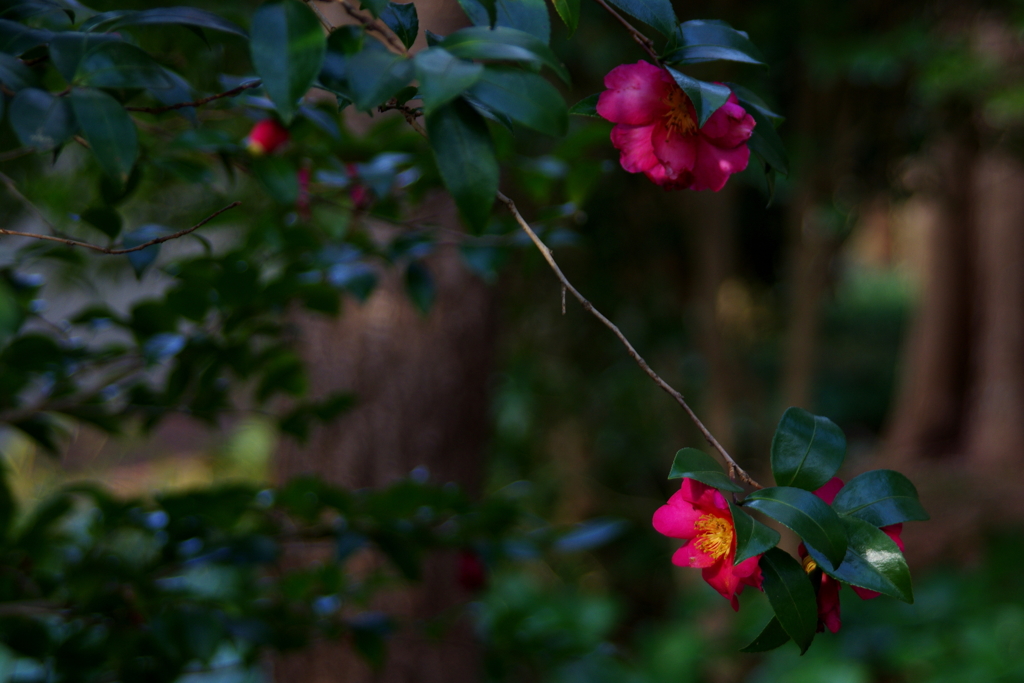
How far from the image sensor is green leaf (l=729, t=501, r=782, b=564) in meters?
0.33

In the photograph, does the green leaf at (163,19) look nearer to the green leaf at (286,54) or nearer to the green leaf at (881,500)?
the green leaf at (286,54)

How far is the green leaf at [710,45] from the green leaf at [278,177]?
363mm

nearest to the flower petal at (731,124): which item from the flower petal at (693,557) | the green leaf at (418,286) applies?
the flower petal at (693,557)

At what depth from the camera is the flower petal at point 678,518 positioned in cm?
41

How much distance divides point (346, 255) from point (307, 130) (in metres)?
0.16

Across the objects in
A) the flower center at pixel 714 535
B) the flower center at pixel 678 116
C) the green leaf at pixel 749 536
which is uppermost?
the flower center at pixel 678 116

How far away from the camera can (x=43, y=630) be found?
693 millimetres

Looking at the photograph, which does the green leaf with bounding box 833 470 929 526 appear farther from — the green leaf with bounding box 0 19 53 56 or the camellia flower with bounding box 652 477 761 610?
the green leaf with bounding box 0 19 53 56

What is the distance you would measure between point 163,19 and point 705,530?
14.2 inches

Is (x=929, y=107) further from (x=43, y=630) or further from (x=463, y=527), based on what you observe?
(x=43, y=630)

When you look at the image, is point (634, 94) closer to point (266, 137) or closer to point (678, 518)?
point (678, 518)

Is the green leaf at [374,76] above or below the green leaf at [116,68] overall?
above

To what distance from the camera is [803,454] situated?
0.38m

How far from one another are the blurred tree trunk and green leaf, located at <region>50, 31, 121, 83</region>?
3.53ft
